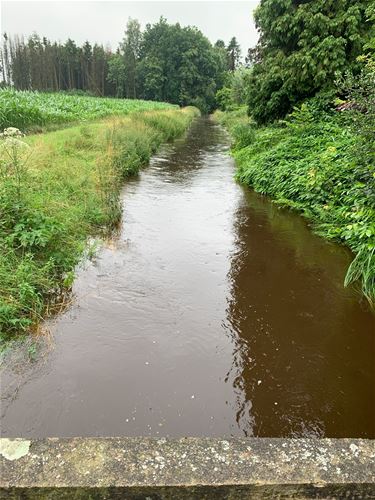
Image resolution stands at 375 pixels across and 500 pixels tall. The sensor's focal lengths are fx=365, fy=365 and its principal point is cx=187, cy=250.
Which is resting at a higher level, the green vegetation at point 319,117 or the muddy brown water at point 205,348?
the green vegetation at point 319,117

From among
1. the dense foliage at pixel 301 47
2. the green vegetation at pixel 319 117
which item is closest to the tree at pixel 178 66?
the green vegetation at pixel 319 117

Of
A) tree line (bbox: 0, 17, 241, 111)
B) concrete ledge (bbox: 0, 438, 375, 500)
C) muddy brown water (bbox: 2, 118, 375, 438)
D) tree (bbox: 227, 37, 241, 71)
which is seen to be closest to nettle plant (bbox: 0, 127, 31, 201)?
muddy brown water (bbox: 2, 118, 375, 438)

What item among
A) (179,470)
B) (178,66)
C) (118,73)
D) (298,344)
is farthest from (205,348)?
(118,73)

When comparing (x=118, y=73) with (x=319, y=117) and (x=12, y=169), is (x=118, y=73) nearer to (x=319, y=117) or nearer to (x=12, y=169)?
(x=319, y=117)

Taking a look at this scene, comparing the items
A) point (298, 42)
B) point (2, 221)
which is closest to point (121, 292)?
point (2, 221)

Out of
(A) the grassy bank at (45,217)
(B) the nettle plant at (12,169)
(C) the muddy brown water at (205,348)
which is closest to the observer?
(C) the muddy brown water at (205,348)

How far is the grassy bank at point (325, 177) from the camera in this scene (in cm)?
559

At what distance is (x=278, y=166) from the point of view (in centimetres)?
989

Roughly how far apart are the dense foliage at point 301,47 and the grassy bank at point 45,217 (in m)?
6.35

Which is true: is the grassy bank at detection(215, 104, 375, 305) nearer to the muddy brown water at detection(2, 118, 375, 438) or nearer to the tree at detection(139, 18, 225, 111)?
the muddy brown water at detection(2, 118, 375, 438)

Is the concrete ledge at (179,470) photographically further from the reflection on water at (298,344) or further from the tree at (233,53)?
the tree at (233,53)

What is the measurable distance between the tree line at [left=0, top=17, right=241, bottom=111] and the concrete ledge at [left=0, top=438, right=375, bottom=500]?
5710 centimetres

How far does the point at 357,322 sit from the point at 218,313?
167cm

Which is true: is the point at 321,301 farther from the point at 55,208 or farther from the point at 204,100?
the point at 204,100
